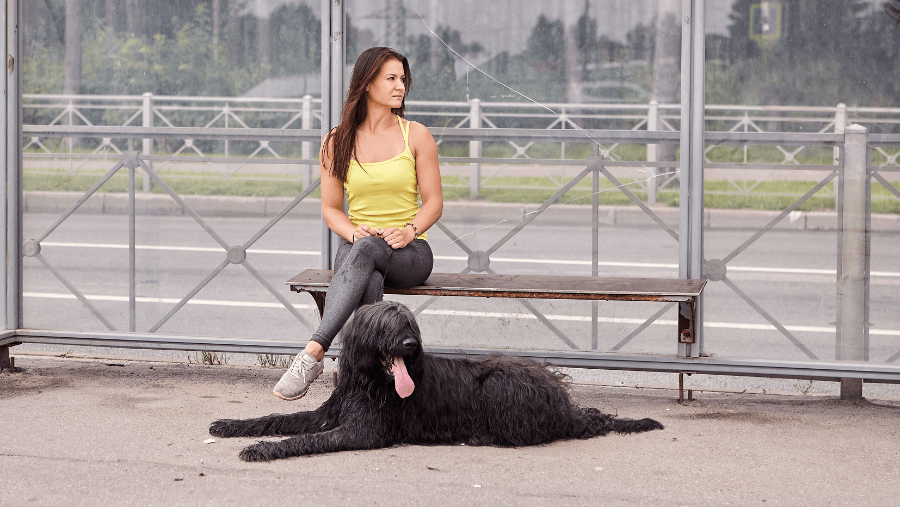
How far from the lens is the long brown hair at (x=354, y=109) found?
4.61 meters

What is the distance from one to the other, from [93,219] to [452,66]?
223cm

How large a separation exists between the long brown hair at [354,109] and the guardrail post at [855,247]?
2.25m

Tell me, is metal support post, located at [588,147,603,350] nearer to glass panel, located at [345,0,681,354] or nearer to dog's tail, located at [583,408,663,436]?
glass panel, located at [345,0,681,354]

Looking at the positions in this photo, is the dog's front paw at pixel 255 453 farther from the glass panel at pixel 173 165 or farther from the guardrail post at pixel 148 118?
the guardrail post at pixel 148 118

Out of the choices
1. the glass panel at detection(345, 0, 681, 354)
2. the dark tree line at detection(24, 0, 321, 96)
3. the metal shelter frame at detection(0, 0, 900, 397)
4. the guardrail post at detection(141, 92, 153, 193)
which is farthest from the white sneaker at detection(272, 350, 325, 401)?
the guardrail post at detection(141, 92, 153, 193)

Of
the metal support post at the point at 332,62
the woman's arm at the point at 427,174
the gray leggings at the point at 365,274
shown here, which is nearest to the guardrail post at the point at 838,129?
the woman's arm at the point at 427,174

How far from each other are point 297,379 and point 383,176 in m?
1.02

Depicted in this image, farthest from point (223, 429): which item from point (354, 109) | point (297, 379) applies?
point (354, 109)

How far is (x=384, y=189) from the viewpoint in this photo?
4.55 metres

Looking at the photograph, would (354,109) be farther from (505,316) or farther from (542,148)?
(505,316)

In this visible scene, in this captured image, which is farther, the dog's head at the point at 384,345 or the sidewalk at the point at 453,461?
the dog's head at the point at 384,345

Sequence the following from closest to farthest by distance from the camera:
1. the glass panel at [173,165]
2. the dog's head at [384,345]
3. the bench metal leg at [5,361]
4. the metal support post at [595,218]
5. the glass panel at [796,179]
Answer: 1. the dog's head at [384,345]
2. the glass panel at [796,179]
3. the metal support post at [595,218]
4. the bench metal leg at [5,361]
5. the glass panel at [173,165]

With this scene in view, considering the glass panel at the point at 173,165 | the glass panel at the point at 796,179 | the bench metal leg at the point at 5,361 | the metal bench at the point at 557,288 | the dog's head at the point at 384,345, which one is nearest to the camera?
the dog's head at the point at 384,345

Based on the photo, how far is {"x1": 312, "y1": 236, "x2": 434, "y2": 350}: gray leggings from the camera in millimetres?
4125
